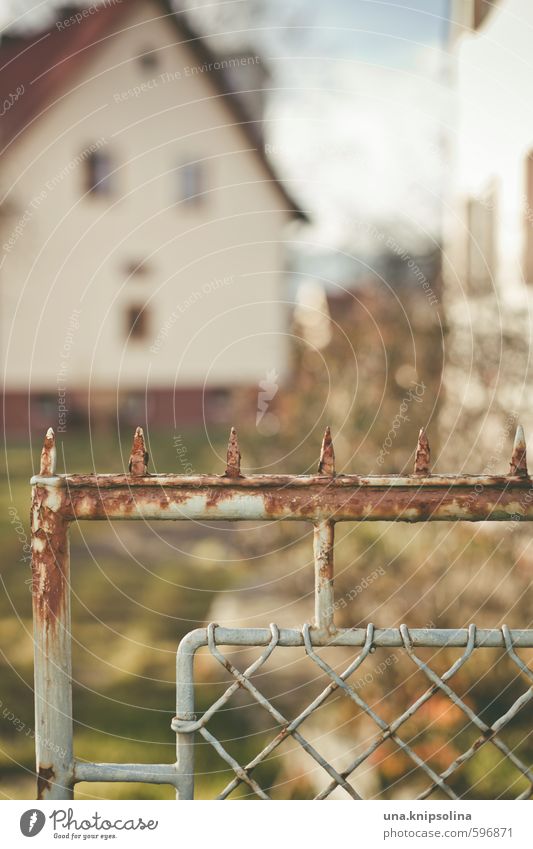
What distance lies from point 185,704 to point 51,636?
23cm

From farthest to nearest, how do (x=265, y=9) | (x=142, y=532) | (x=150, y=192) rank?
(x=150, y=192) → (x=142, y=532) → (x=265, y=9)

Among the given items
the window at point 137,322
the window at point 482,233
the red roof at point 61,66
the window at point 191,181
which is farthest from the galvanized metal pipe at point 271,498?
the window at point 137,322

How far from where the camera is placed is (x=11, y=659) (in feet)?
16.0

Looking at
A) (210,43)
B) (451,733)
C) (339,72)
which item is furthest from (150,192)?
(451,733)

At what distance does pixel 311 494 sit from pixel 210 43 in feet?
41.9

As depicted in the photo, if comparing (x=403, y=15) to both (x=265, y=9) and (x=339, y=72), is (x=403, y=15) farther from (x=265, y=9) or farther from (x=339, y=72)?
(x=265, y=9)

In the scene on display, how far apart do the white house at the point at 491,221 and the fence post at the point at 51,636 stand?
2301 millimetres

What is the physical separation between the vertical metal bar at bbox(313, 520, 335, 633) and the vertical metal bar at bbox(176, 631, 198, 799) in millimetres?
193

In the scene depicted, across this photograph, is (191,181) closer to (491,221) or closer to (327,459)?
(491,221)

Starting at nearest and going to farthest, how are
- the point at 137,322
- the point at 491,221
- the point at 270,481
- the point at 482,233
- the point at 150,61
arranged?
the point at 270,481 → the point at 491,221 → the point at 482,233 → the point at 150,61 → the point at 137,322

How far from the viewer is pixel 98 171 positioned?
15.1 meters

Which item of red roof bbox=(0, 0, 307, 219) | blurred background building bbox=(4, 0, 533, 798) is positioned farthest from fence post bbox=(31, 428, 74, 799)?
red roof bbox=(0, 0, 307, 219)

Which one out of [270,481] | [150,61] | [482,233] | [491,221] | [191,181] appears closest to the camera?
[270,481]

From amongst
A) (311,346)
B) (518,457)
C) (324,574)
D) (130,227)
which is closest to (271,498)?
(324,574)
